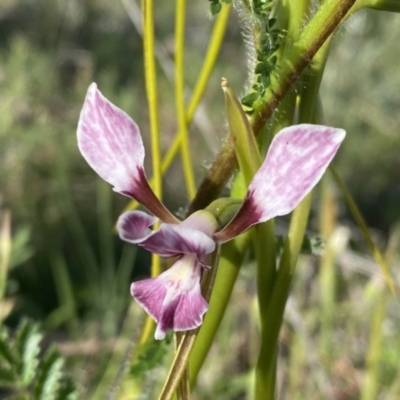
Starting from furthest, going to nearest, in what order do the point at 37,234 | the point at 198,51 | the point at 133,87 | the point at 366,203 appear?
the point at 198,51 < the point at 133,87 < the point at 366,203 < the point at 37,234

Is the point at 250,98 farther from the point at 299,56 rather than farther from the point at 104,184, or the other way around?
the point at 104,184

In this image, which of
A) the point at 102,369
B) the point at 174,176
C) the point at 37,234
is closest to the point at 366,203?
the point at 174,176

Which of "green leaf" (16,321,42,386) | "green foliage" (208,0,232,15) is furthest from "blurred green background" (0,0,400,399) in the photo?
"green foliage" (208,0,232,15)

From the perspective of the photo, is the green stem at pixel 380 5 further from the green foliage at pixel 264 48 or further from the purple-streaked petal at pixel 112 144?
the purple-streaked petal at pixel 112 144

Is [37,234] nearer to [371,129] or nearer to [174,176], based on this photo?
[174,176]

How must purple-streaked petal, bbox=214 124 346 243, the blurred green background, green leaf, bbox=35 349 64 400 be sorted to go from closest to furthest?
purple-streaked petal, bbox=214 124 346 243 → green leaf, bbox=35 349 64 400 → the blurred green background

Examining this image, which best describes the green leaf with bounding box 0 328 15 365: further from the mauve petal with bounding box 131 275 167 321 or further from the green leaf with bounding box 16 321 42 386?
the mauve petal with bounding box 131 275 167 321
